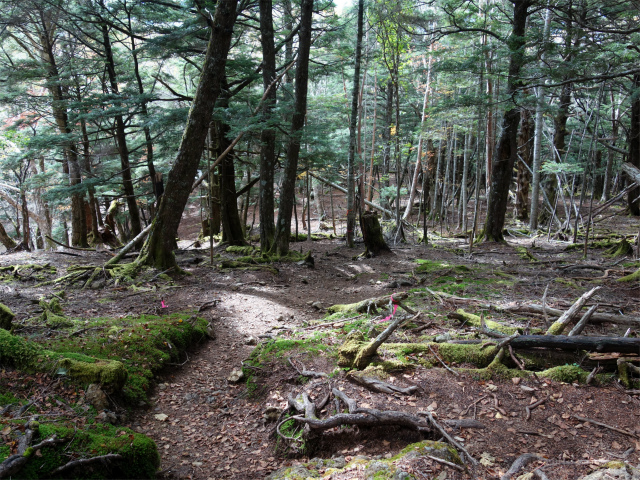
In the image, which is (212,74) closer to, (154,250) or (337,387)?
(154,250)

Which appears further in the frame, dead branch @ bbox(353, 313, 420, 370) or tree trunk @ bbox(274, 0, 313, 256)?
tree trunk @ bbox(274, 0, 313, 256)

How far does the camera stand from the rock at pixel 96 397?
306 cm

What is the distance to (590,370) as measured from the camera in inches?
128

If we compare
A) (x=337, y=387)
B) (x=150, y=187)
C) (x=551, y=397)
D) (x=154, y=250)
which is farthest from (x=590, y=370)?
(x=150, y=187)

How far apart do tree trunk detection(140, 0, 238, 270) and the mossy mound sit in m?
6.50

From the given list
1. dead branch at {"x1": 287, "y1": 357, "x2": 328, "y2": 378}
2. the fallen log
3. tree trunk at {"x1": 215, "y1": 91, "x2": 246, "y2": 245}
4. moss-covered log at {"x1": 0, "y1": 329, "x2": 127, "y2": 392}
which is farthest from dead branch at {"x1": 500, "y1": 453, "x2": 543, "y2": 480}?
tree trunk at {"x1": 215, "y1": 91, "x2": 246, "y2": 245}

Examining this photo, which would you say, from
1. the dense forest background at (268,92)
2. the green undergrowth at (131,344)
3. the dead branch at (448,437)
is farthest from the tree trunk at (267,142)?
the dead branch at (448,437)

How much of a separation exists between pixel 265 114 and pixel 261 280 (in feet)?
13.3

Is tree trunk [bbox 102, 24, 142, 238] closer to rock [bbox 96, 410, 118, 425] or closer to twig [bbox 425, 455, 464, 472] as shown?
rock [bbox 96, 410, 118, 425]

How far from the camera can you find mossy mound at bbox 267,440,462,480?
2.22m

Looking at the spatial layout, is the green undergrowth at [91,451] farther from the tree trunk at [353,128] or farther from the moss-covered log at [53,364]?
the tree trunk at [353,128]

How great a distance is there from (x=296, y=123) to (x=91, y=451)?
9.21 meters

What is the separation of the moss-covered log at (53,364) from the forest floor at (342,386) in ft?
0.49

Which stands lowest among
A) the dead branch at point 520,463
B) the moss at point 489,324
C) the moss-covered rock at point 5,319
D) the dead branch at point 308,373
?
the dead branch at point 308,373
